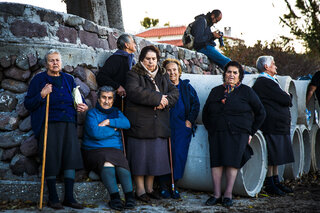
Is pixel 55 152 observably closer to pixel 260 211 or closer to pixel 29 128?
pixel 29 128

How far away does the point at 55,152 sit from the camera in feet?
14.7

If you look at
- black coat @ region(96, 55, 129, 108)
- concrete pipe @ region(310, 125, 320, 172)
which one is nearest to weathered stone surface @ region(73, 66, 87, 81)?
black coat @ region(96, 55, 129, 108)

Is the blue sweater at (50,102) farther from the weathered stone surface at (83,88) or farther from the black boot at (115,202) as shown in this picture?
the black boot at (115,202)

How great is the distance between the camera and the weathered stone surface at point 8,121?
4.71 m

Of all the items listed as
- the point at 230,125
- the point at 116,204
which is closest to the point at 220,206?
the point at 230,125

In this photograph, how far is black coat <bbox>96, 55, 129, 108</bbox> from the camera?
17.1ft

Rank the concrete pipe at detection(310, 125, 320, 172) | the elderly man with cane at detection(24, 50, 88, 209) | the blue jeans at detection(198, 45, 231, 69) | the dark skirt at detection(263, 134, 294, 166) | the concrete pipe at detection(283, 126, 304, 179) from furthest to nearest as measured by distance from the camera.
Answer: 1. the blue jeans at detection(198, 45, 231, 69)
2. the concrete pipe at detection(310, 125, 320, 172)
3. the concrete pipe at detection(283, 126, 304, 179)
4. the dark skirt at detection(263, 134, 294, 166)
5. the elderly man with cane at detection(24, 50, 88, 209)

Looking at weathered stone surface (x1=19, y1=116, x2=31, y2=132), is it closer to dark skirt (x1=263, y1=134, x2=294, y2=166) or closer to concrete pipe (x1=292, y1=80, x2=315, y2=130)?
dark skirt (x1=263, y1=134, x2=294, y2=166)

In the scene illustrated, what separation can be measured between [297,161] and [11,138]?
15.0ft

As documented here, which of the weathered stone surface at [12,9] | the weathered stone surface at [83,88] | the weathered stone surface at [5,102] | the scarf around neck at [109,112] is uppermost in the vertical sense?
the weathered stone surface at [12,9]

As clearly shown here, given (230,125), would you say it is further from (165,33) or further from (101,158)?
(165,33)

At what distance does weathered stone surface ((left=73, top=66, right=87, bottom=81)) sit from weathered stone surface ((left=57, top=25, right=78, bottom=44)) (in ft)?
1.12

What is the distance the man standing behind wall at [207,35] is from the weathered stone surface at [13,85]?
14.7 feet

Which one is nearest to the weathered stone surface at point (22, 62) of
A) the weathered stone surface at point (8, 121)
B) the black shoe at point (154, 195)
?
the weathered stone surface at point (8, 121)
